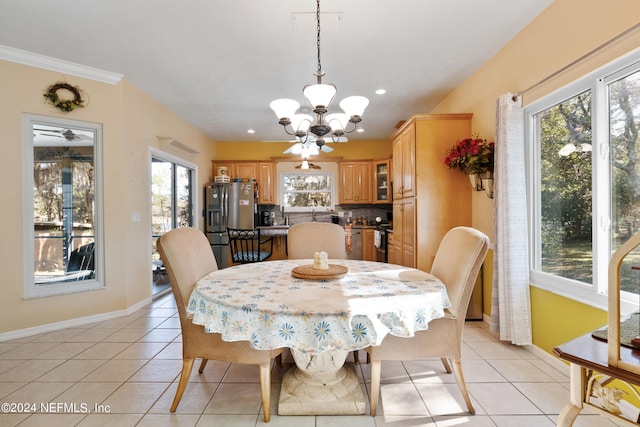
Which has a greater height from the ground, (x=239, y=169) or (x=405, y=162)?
(x=239, y=169)

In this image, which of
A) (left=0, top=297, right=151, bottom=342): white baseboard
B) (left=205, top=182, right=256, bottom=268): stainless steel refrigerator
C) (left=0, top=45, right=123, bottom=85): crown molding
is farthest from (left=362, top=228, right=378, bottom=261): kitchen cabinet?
(left=0, top=45, right=123, bottom=85): crown molding

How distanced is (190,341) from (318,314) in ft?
2.77

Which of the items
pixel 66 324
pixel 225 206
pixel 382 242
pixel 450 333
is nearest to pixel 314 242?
pixel 450 333

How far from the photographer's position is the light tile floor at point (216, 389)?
1.62 m

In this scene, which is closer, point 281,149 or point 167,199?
point 167,199

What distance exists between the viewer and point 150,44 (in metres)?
2.54

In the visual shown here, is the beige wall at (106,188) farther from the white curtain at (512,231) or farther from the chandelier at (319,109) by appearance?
the white curtain at (512,231)

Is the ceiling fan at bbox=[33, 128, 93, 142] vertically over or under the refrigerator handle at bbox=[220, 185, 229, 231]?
over

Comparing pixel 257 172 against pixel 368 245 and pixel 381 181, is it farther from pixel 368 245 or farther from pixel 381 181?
pixel 368 245

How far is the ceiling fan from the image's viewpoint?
295 centimetres

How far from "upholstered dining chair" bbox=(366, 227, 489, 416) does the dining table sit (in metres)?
0.10

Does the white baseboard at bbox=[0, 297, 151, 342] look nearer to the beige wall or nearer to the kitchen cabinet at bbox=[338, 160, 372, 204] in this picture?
the beige wall

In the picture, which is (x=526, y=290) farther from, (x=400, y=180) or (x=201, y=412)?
(x=201, y=412)

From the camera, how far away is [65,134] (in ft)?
10.0
